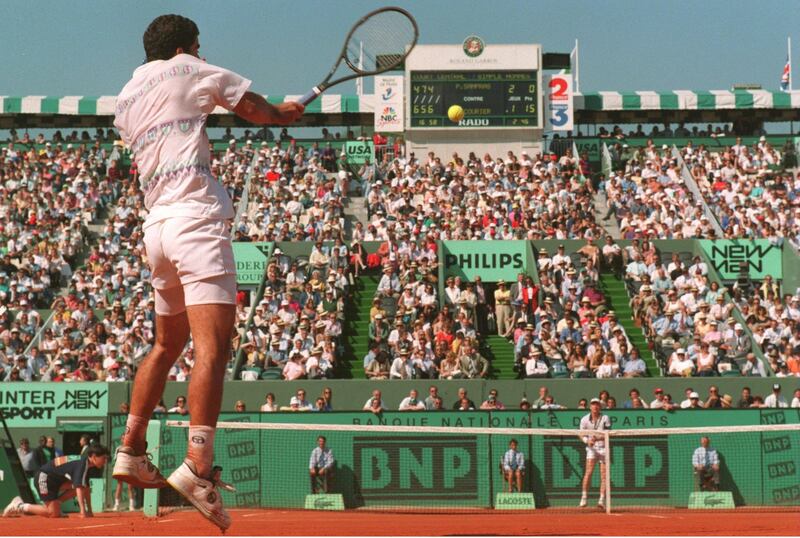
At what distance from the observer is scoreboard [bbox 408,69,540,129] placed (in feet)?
123

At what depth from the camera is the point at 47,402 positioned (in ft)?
71.2

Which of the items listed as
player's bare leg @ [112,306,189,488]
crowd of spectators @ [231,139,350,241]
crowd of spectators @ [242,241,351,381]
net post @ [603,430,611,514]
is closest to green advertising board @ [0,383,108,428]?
crowd of spectators @ [242,241,351,381]

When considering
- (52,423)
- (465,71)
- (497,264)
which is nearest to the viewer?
(52,423)

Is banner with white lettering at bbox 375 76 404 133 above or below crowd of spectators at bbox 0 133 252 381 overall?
above

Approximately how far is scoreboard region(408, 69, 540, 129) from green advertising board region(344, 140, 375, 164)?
158cm

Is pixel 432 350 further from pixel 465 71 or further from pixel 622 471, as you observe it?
pixel 465 71

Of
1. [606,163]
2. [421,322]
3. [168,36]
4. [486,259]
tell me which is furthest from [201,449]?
[606,163]

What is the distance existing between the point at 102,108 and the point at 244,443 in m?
32.4

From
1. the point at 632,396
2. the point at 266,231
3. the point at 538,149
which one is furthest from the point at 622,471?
the point at 538,149

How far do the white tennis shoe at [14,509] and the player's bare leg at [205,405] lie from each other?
1027cm

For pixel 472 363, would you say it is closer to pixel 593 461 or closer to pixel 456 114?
pixel 593 461

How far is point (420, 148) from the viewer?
37656mm

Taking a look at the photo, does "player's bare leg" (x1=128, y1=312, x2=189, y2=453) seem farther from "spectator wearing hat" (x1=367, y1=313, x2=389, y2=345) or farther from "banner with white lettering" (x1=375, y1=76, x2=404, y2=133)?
"banner with white lettering" (x1=375, y1=76, x2=404, y2=133)

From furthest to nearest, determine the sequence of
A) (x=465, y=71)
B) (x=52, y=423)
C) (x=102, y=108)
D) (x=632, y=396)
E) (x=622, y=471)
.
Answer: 1. (x=102, y=108)
2. (x=465, y=71)
3. (x=52, y=423)
4. (x=632, y=396)
5. (x=622, y=471)
